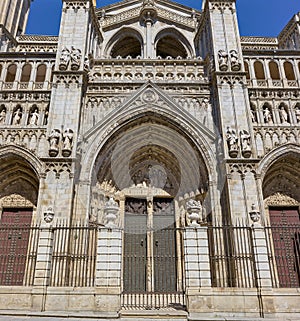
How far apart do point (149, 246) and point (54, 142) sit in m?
6.36

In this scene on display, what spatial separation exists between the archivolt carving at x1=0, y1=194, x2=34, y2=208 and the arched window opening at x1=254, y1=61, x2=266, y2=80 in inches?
550

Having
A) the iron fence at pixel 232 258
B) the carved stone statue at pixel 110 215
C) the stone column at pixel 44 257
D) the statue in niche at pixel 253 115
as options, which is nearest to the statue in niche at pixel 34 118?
the stone column at pixel 44 257

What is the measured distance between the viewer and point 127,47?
22.1 meters

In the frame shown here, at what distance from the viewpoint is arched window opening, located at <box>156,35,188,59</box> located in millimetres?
21766

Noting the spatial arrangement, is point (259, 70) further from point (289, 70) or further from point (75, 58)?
point (75, 58)

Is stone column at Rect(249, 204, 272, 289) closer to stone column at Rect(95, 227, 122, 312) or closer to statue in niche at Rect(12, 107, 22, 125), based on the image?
stone column at Rect(95, 227, 122, 312)

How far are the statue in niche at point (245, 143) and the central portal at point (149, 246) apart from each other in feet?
14.8

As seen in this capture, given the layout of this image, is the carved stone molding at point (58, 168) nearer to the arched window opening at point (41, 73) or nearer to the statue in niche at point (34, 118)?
the statue in niche at point (34, 118)

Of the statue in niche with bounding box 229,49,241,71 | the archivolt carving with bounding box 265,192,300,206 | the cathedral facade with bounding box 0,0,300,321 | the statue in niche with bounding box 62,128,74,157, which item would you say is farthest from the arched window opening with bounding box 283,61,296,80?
the statue in niche with bounding box 62,128,74,157

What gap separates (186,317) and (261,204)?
6302 mm

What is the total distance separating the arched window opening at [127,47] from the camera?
21.6 m

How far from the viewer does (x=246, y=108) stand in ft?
47.3

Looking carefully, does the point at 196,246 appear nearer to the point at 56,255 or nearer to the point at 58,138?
the point at 56,255

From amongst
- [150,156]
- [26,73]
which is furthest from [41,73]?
[150,156]
